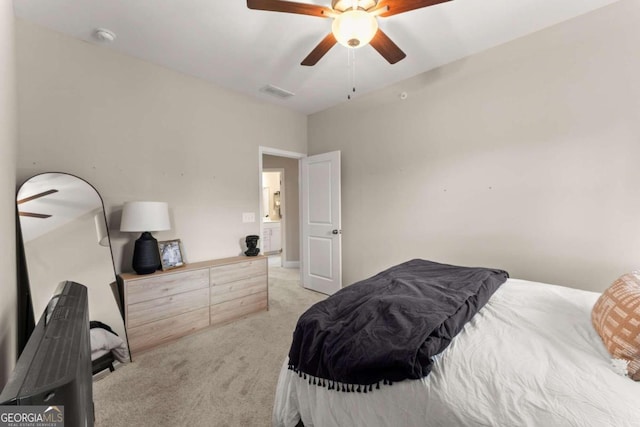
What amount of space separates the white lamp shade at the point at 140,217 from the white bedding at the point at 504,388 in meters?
1.82

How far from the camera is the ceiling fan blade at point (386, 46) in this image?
1850mm

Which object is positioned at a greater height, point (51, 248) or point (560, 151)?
point (560, 151)

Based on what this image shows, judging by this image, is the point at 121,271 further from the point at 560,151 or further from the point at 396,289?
the point at 560,151

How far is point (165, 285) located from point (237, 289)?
78cm

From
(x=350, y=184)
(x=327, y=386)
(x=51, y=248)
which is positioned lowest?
(x=327, y=386)

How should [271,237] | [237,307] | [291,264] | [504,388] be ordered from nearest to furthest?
[504,388]
[237,307]
[291,264]
[271,237]

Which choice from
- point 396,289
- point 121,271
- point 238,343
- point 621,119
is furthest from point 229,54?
point 621,119

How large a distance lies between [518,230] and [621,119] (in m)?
1.07

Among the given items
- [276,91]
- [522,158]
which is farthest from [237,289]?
[522,158]

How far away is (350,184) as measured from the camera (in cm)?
374

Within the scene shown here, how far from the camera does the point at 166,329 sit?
98.7 inches

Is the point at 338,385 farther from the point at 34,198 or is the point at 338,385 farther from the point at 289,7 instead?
the point at 34,198

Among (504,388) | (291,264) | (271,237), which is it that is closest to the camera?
(504,388)

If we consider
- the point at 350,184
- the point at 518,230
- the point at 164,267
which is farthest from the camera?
the point at 350,184
